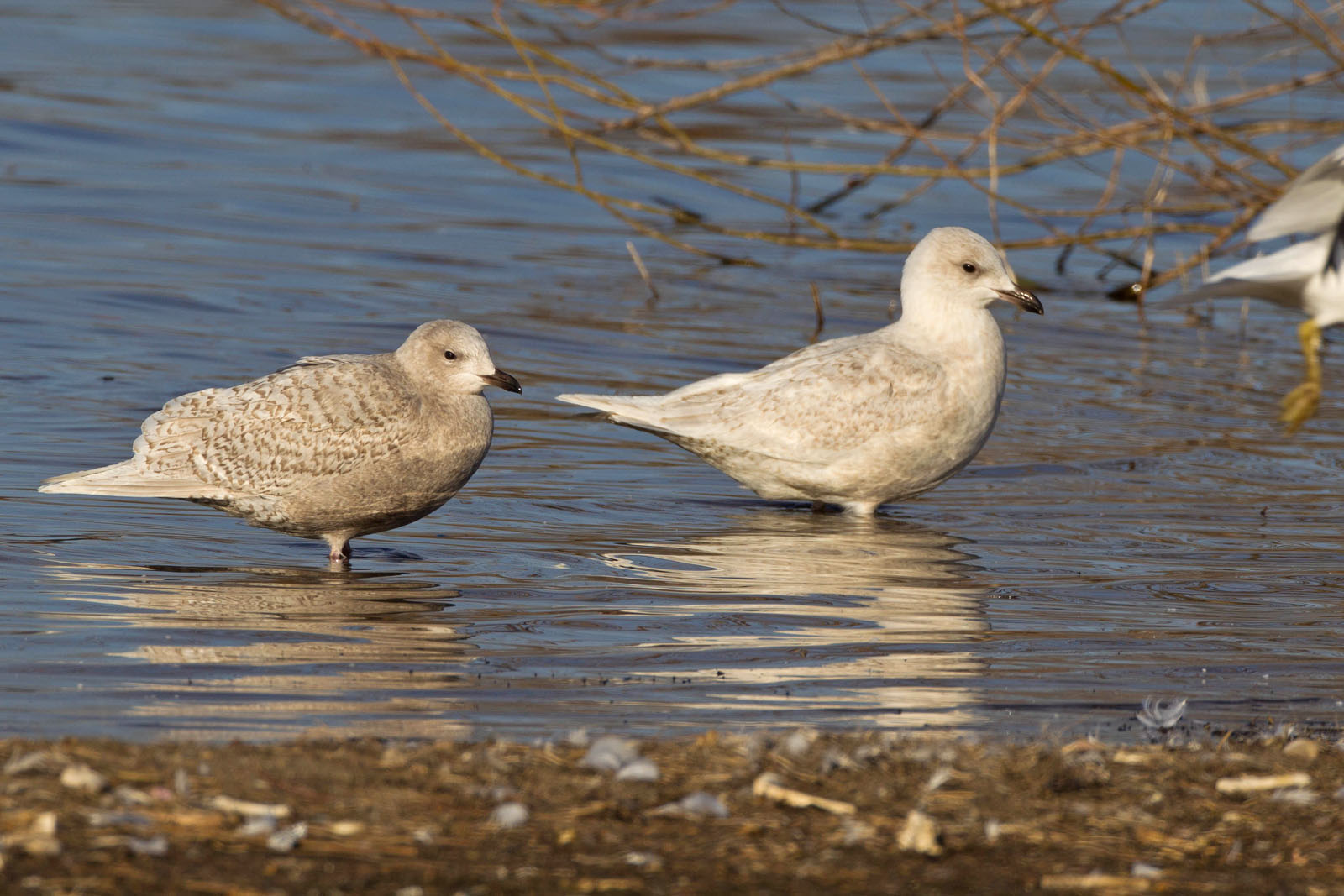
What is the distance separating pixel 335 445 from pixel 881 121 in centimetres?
1210

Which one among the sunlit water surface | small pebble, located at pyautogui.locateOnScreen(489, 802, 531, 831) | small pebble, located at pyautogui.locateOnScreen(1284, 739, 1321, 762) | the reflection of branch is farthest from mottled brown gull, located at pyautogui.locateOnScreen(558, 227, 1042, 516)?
small pebble, located at pyautogui.locateOnScreen(489, 802, 531, 831)

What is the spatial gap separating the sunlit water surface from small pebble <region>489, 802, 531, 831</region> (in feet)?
3.36

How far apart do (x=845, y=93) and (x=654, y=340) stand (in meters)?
10.9

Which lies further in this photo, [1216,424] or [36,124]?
[36,124]

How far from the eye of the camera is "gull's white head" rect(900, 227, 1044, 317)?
9.45 meters

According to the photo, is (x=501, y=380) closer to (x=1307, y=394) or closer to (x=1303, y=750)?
(x=1307, y=394)

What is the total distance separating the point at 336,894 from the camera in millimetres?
3965

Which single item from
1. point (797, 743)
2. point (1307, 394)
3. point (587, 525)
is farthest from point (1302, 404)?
point (797, 743)

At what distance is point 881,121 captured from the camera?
18.8 meters

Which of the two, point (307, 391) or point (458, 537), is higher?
point (307, 391)

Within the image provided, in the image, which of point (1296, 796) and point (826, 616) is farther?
point (826, 616)

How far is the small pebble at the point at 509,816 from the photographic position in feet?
14.3

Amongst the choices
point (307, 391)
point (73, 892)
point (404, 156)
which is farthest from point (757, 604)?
point (404, 156)

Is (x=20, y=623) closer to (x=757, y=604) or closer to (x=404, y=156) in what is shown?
(x=757, y=604)
